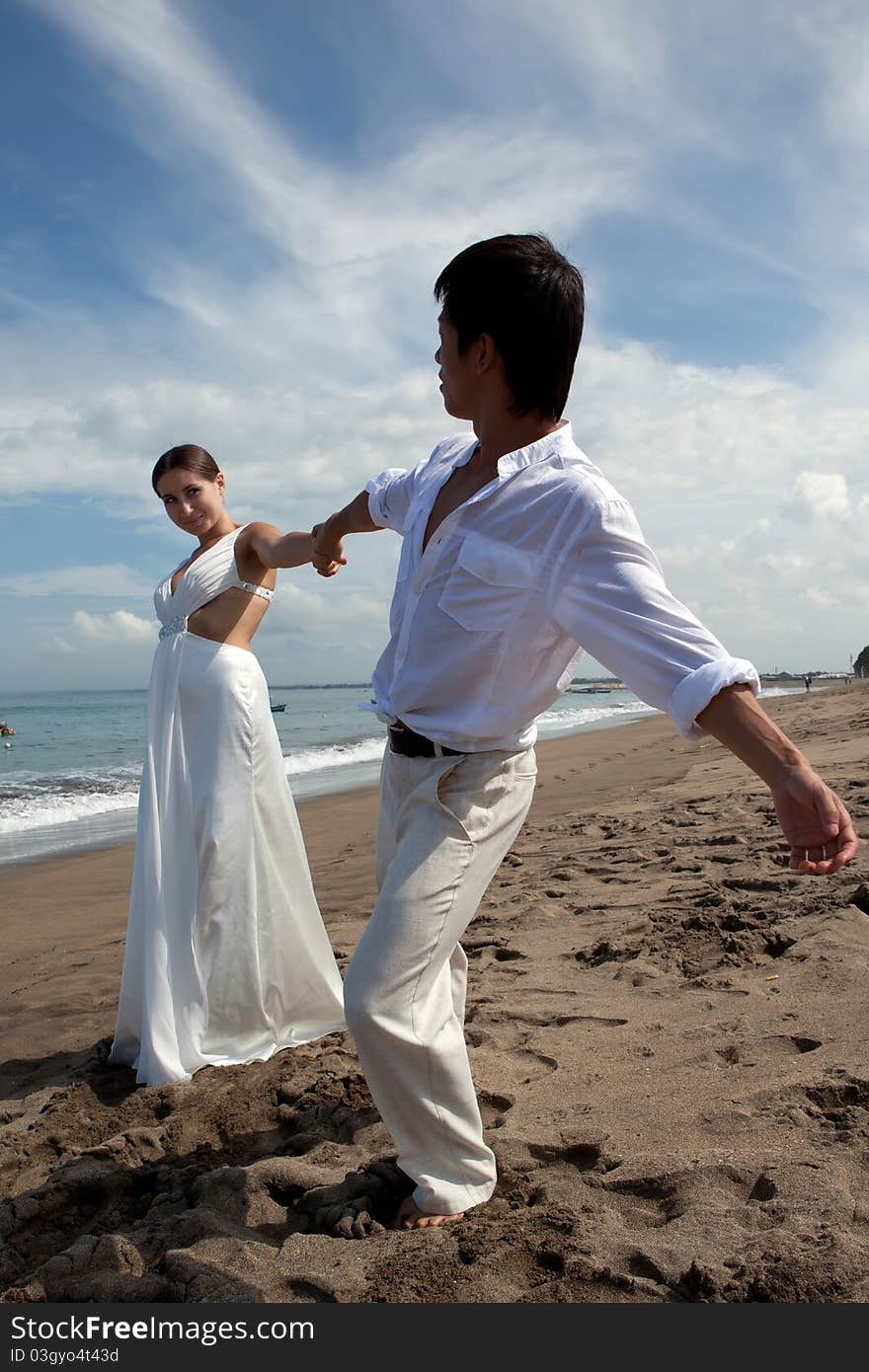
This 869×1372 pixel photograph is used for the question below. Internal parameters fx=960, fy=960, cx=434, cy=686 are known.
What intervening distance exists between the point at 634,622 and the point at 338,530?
4.69 feet

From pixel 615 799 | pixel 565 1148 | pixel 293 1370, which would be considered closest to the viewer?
pixel 293 1370

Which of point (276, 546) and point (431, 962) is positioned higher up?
point (276, 546)

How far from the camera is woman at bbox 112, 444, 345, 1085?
3.71 m

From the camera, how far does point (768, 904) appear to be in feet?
15.1

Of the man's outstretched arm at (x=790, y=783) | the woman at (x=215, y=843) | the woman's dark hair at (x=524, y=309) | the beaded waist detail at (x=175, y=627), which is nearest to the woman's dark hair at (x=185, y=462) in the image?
the woman at (x=215, y=843)

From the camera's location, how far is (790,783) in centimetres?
170

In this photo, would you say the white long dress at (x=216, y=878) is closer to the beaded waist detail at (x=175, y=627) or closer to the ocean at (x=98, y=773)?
the beaded waist detail at (x=175, y=627)

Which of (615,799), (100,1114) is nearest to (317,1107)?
(100,1114)

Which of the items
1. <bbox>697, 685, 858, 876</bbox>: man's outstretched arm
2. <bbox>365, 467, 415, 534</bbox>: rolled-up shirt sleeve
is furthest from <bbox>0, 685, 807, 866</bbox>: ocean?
<bbox>697, 685, 858, 876</bbox>: man's outstretched arm

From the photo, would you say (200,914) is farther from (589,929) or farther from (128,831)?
(128,831)

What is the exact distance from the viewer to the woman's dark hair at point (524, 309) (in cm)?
210

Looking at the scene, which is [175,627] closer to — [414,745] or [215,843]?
[215,843]

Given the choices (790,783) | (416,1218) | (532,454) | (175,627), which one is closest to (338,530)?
(532,454)

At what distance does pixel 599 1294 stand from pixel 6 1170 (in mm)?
1915
